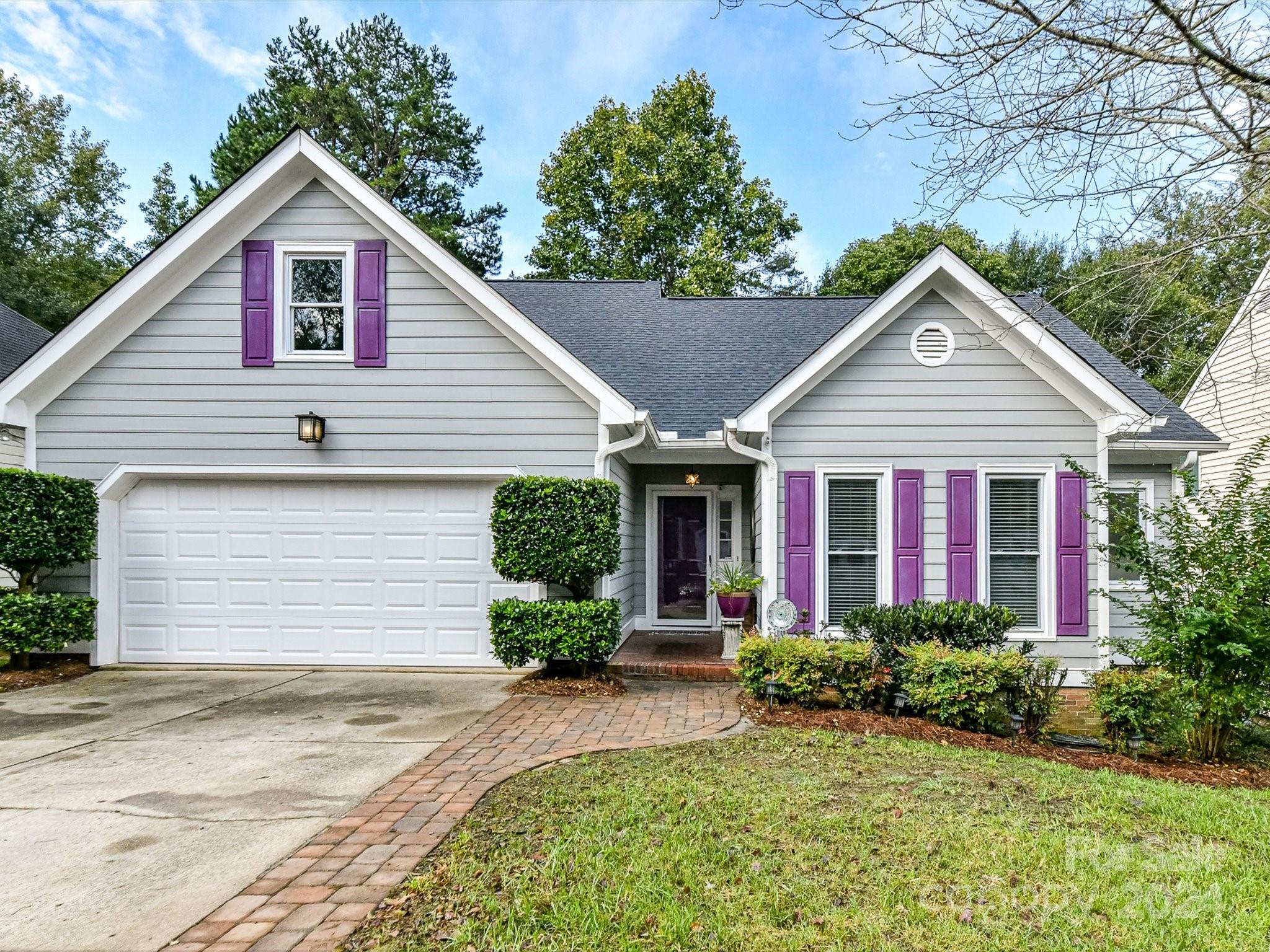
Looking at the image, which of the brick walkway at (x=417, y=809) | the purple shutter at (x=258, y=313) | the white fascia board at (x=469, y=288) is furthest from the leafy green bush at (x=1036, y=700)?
the purple shutter at (x=258, y=313)

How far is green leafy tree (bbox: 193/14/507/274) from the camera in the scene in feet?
80.1

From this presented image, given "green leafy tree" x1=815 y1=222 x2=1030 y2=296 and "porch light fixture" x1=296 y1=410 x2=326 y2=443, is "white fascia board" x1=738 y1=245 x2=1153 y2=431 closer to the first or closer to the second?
Answer: "porch light fixture" x1=296 y1=410 x2=326 y2=443

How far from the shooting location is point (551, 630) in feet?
23.5

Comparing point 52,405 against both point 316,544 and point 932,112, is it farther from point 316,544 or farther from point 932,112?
point 932,112

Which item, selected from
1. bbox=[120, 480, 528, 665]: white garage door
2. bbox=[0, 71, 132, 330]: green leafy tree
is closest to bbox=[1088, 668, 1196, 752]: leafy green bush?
bbox=[120, 480, 528, 665]: white garage door

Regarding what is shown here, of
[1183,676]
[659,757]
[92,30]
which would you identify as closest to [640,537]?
[659,757]

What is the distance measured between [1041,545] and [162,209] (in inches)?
1183

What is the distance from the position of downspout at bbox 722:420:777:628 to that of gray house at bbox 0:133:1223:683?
0.02m

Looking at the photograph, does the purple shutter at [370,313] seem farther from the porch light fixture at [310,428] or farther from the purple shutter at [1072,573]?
the purple shutter at [1072,573]

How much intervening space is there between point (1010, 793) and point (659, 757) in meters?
2.09

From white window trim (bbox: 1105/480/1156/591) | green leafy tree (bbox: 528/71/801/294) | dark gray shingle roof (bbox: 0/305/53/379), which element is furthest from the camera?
green leafy tree (bbox: 528/71/801/294)

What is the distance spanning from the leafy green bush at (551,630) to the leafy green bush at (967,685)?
2.89m

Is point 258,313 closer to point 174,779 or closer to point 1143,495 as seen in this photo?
point 174,779

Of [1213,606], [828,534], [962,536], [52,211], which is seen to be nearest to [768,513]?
[828,534]
